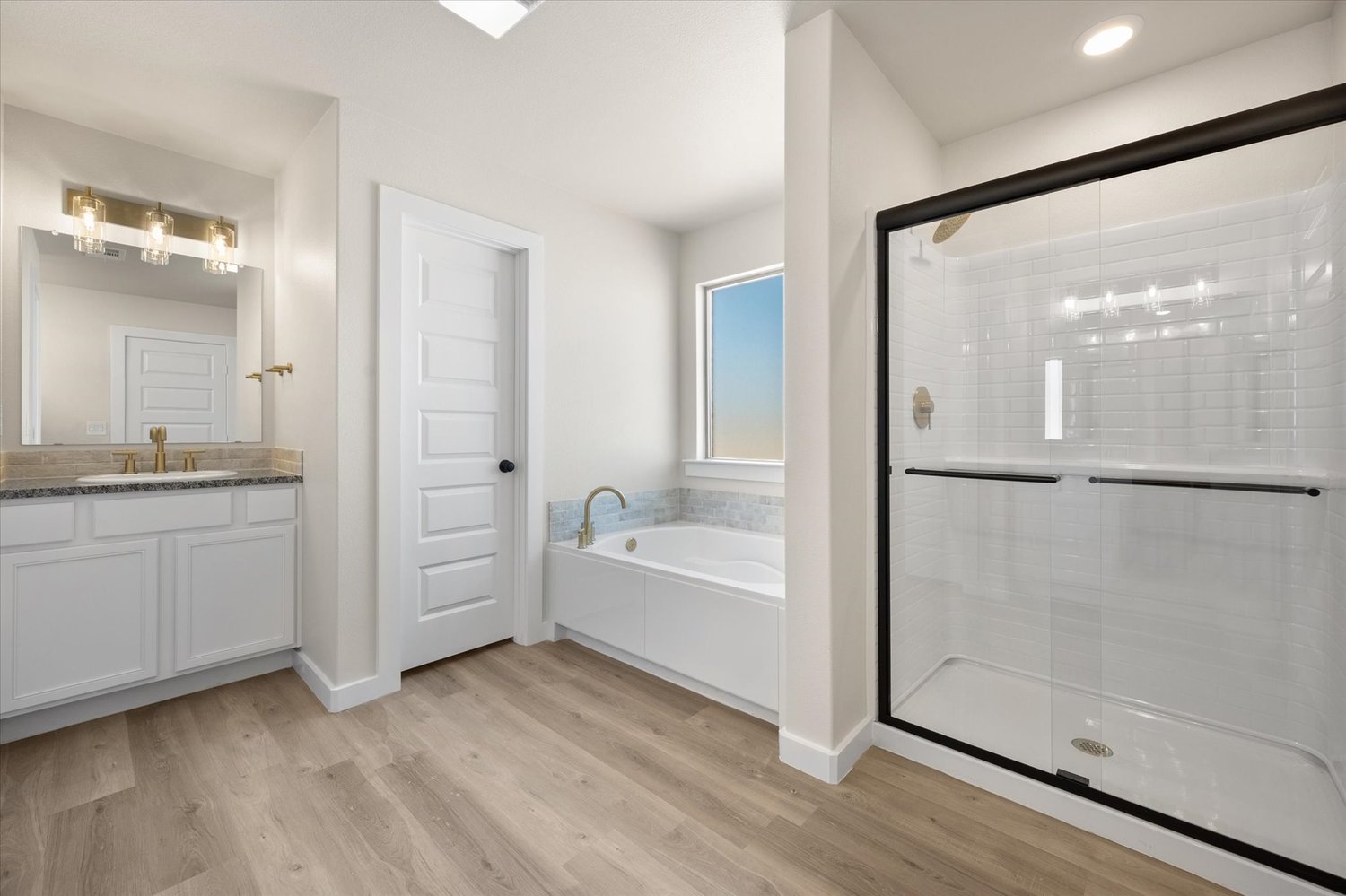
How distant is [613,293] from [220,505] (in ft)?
7.34

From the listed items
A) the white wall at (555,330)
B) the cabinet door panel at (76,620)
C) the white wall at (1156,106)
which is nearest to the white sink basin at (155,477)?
the cabinet door panel at (76,620)

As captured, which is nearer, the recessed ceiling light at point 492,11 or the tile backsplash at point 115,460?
the recessed ceiling light at point 492,11

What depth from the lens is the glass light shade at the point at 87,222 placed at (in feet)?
8.14

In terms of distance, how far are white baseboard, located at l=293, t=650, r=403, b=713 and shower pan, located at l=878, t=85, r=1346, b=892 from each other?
2.05 m

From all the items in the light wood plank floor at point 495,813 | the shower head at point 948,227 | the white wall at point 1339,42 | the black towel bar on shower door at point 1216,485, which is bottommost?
the light wood plank floor at point 495,813

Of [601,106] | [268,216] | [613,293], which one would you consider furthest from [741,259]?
[268,216]

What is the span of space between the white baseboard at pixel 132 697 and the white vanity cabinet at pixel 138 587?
9 cm

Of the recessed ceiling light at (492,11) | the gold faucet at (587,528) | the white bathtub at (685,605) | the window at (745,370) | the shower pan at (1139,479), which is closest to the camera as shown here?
the shower pan at (1139,479)

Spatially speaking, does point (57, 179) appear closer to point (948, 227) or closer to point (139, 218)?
point (139, 218)

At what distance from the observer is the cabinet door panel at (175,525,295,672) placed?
8.03 ft

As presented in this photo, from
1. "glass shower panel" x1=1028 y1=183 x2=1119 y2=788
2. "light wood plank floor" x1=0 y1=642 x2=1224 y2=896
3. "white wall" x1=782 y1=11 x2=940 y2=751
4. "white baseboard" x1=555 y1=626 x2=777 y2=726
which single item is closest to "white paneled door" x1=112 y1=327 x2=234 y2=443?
"light wood plank floor" x1=0 y1=642 x2=1224 y2=896

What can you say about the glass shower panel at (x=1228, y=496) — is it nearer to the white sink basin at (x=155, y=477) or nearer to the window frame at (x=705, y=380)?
the window frame at (x=705, y=380)

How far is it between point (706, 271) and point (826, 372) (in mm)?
2112

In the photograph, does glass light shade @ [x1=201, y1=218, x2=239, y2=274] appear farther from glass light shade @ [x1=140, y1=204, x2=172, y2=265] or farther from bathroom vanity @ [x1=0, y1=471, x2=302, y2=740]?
bathroom vanity @ [x1=0, y1=471, x2=302, y2=740]
